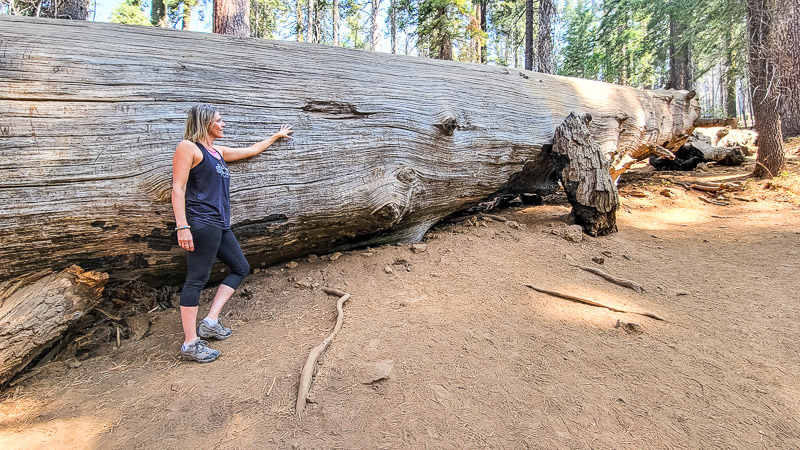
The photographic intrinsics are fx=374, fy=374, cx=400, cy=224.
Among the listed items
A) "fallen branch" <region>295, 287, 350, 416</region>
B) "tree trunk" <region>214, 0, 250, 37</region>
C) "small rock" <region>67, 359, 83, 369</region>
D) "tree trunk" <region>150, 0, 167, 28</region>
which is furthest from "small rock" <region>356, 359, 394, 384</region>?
"tree trunk" <region>150, 0, 167, 28</region>

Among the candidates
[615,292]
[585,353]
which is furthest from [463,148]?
[585,353]

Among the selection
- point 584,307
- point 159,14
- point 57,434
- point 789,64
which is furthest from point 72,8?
point 789,64

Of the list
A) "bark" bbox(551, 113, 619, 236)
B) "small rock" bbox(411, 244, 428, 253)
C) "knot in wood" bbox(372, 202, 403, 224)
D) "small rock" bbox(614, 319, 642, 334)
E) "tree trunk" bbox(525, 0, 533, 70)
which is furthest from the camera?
"tree trunk" bbox(525, 0, 533, 70)

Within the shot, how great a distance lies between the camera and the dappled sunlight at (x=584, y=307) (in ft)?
10.3

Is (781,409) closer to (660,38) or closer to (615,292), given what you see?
(615,292)

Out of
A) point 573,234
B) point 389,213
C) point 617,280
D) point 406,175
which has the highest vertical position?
point 406,175

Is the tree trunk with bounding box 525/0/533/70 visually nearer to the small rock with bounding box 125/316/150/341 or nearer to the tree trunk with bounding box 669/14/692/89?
the tree trunk with bounding box 669/14/692/89

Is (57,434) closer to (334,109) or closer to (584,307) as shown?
(334,109)

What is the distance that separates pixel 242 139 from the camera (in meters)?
3.28

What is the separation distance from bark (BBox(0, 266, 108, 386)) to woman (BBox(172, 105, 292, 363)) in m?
0.81

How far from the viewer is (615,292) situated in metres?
3.72

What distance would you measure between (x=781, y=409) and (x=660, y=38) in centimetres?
2514

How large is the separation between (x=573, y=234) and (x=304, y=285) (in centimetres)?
355

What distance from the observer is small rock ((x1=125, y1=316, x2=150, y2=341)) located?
2992 millimetres
